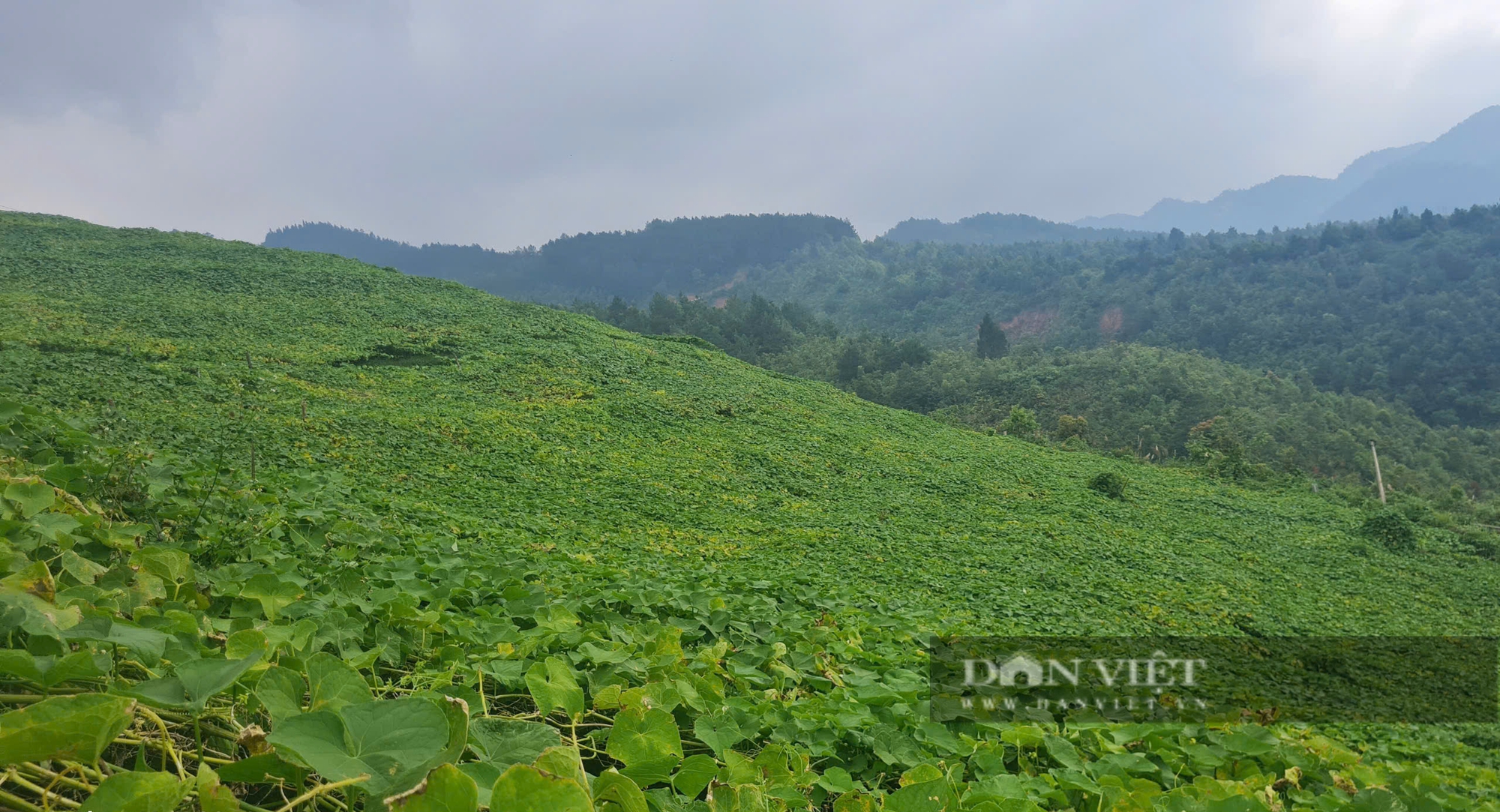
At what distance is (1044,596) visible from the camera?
651 centimetres

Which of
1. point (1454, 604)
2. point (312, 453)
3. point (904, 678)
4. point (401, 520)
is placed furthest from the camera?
point (1454, 604)

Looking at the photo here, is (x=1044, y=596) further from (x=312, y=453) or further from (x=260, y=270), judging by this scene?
(x=260, y=270)

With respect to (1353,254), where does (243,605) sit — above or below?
below

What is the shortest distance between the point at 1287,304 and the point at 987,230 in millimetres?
104109

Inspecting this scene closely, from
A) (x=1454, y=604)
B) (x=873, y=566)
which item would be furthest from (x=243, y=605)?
(x=1454, y=604)

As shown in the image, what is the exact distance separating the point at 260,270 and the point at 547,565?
1853cm

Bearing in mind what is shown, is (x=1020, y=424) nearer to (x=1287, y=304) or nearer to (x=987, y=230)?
(x=1287, y=304)

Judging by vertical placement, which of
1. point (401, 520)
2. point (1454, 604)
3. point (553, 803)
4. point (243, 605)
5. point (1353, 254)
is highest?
point (1353, 254)

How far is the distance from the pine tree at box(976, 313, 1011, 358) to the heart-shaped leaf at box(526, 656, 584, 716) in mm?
41506

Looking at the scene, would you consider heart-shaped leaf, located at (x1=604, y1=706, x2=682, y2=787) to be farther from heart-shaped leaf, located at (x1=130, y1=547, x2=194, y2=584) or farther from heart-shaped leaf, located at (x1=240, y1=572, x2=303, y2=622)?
heart-shaped leaf, located at (x1=130, y1=547, x2=194, y2=584)

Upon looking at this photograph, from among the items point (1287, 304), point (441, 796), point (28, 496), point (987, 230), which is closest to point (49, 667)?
point (441, 796)

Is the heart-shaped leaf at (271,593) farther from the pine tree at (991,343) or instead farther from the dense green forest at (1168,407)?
the pine tree at (991,343)

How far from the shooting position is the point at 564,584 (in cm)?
344

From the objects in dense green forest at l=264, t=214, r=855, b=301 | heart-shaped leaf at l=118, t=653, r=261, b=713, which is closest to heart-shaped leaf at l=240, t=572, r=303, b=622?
heart-shaped leaf at l=118, t=653, r=261, b=713
